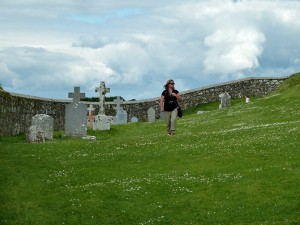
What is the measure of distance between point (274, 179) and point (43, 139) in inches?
704

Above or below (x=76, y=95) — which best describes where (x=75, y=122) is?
below

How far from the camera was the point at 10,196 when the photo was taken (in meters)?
18.0

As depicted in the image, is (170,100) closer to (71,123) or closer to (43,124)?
(43,124)

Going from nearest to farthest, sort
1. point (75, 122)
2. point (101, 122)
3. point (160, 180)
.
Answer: point (160, 180) < point (75, 122) < point (101, 122)

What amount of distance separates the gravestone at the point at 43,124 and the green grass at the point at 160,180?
186 inches

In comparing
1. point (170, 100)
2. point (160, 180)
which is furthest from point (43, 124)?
point (160, 180)

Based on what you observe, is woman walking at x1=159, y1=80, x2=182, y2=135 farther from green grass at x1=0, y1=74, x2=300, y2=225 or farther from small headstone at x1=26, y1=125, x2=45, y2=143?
small headstone at x1=26, y1=125, x2=45, y2=143

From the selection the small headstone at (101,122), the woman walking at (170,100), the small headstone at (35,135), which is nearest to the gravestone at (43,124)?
the small headstone at (35,135)

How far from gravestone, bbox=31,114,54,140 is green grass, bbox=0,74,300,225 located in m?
4.74

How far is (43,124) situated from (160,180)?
1599 centimetres

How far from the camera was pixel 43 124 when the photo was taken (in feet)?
114

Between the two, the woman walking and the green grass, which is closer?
the green grass

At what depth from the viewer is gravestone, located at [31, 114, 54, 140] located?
34.5 metres

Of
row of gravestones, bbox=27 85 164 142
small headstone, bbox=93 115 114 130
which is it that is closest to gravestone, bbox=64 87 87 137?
row of gravestones, bbox=27 85 164 142
